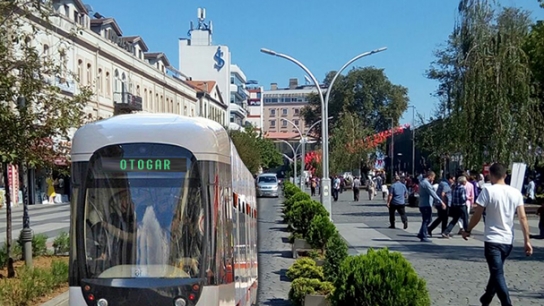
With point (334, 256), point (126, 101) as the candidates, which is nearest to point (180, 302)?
point (334, 256)

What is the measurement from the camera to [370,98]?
105 meters

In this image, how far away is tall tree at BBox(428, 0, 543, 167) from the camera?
2994cm

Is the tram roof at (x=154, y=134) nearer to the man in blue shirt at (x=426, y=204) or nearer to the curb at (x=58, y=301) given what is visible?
the curb at (x=58, y=301)

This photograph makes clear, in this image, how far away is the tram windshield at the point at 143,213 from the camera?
7.20 m

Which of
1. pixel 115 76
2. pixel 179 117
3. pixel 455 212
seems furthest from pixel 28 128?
pixel 115 76

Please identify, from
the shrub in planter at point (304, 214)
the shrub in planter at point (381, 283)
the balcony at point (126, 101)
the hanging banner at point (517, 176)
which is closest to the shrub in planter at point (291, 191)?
the shrub in planter at point (304, 214)

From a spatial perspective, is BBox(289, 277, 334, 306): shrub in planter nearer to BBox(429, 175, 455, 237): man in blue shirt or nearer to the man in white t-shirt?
the man in white t-shirt

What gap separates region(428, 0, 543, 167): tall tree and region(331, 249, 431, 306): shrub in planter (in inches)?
923

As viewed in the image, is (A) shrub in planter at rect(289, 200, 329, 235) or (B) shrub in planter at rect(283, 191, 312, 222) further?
(B) shrub in planter at rect(283, 191, 312, 222)

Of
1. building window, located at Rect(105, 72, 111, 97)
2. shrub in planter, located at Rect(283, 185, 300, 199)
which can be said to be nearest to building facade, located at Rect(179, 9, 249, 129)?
building window, located at Rect(105, 72, 111, 97)

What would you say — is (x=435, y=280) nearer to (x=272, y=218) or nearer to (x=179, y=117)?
(x=179, y=117)

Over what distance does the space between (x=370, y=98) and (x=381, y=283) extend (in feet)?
324

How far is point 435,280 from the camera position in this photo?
13.4 metres

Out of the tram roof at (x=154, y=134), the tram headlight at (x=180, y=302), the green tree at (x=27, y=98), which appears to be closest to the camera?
the tram headlight at (x=180, y=302)
